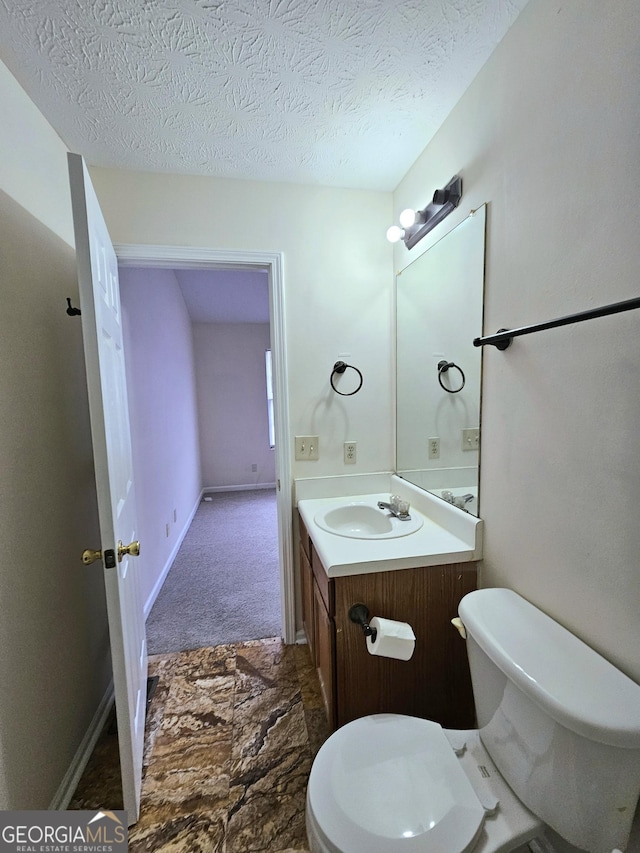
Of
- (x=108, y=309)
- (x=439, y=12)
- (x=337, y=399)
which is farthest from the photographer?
(x=337, y=399)

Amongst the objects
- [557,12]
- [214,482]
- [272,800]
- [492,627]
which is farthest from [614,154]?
[214,482]

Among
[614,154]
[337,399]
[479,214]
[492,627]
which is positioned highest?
[479,214]

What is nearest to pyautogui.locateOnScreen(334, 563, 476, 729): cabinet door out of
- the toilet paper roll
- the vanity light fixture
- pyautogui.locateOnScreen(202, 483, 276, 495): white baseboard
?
the toilet paper roll

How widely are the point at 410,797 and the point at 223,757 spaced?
87 cm

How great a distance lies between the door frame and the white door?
1.17ft

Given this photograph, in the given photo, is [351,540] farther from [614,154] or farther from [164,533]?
[164,533]

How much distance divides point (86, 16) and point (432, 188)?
1.23 meters

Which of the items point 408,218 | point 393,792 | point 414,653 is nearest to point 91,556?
point 393,792

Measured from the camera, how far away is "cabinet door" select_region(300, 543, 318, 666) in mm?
1645

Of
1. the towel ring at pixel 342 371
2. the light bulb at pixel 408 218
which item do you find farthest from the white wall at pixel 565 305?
the towel ring at pixel 342 371

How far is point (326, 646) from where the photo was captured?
1.32 meters

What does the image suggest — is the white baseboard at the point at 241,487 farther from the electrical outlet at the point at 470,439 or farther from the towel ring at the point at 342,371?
the electrical outlet at the point at 470,439

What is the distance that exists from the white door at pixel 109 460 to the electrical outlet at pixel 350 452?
3.52 ft

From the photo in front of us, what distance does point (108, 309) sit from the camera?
4.21ft
